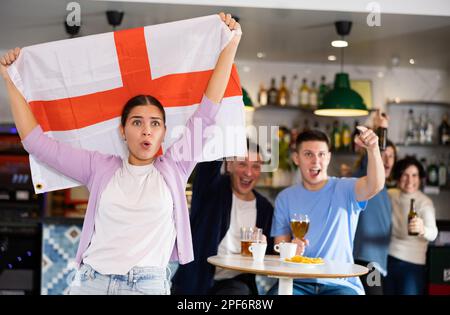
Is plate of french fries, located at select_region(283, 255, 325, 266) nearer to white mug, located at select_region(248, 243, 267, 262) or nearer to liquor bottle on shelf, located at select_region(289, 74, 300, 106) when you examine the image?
white mug, located at select_region(248, 243, 267, 262)

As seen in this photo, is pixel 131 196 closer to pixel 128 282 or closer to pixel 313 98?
pixel 128 282

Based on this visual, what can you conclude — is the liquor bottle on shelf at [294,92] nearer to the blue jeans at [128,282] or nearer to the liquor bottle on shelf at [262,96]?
the liquor bottle on shelf at [262,96]

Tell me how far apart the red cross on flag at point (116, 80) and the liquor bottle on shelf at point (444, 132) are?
10.3ft

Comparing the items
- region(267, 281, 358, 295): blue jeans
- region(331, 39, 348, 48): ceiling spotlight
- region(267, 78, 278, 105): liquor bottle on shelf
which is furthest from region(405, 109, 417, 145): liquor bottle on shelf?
region(267, 281, 358, 295): blue jeans

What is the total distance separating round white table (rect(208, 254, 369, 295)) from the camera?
2037 millimetres

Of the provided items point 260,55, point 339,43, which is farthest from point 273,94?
point 339,43

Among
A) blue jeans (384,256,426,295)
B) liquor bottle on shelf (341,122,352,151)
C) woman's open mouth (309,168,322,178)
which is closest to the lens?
woman's open mouth (309,168,322,178)

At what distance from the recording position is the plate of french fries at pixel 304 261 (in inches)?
87.1

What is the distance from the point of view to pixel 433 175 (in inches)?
194

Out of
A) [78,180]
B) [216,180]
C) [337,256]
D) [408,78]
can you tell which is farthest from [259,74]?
[78,180]

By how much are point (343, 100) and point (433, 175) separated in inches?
59.0

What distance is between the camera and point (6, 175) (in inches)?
192

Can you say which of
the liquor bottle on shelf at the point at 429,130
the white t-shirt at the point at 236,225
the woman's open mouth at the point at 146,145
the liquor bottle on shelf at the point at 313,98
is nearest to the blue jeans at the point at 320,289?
the white t-shirt at the point at 236,225

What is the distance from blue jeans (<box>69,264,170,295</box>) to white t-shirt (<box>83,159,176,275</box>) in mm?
15
